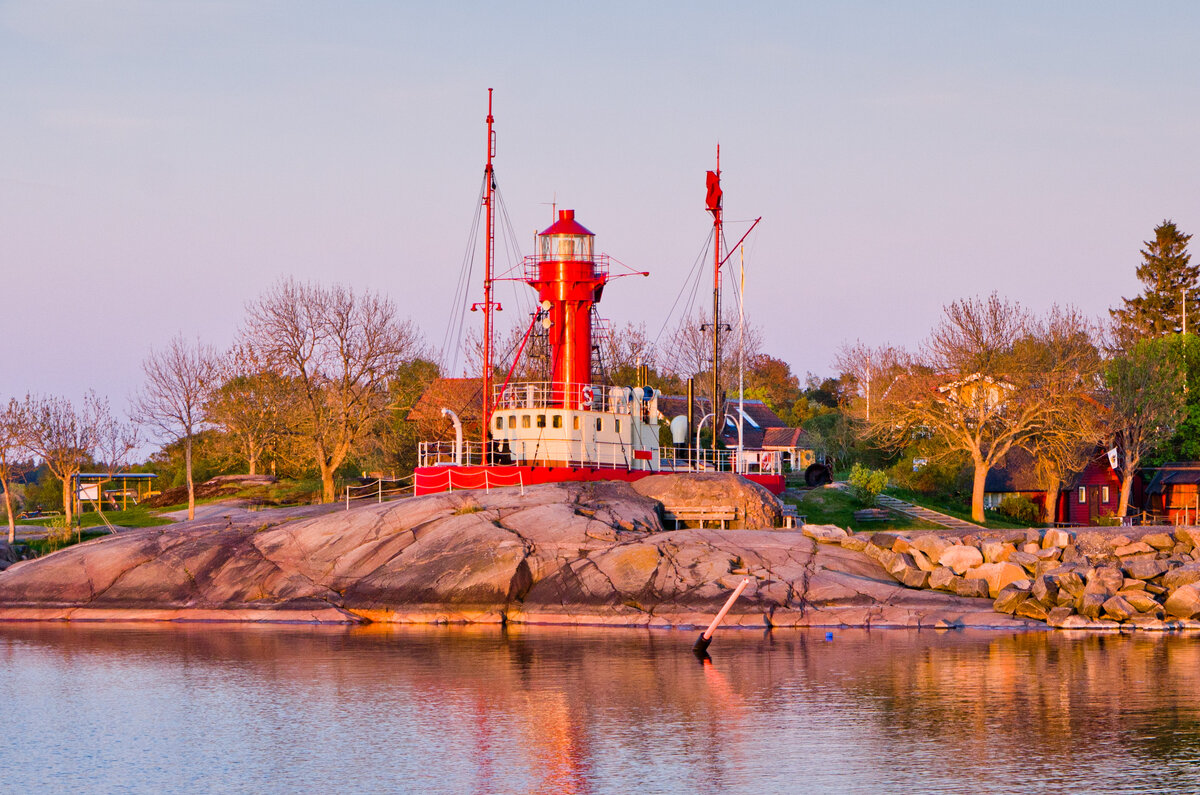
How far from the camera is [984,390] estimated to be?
5825 cm

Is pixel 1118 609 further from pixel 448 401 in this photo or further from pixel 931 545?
pixel 448 401

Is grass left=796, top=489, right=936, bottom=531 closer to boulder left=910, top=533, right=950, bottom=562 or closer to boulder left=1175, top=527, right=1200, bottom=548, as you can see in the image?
boulder left=910, top=533, right=950, bottom=562

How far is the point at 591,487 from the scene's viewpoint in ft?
145

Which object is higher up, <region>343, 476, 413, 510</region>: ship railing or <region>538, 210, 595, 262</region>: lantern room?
<region>538, 210, 595, 262</region>: lantern room

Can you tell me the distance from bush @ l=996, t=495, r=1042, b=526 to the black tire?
9805 mm

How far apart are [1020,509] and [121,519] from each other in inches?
1710

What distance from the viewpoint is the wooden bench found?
44562 mm

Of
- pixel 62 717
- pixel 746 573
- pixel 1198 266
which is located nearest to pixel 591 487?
pixel 746 573

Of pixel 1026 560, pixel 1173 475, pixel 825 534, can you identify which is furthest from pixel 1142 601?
pixel 1173 475

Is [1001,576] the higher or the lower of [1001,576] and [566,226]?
the lower

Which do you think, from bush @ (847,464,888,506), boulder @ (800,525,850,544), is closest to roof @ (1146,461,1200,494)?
bush @ (847,464,888,506)

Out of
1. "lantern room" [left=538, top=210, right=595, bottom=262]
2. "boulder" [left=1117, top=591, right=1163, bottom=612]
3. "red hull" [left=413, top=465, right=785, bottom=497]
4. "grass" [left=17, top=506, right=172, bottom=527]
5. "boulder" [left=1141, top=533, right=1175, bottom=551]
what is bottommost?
"boulder" [left=1117, top=591, right=1163, bottom=612]

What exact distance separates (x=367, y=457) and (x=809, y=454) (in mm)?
28442

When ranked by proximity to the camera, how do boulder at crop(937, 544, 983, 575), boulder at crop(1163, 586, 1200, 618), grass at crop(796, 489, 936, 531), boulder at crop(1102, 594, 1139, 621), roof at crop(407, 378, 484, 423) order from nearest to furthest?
1. boulder at crop(1102, 594, 1139, 621)
2. boulder at crop(1163, 586, 1200, 618)
3. boulder at crop(937, 544, 983, 575)
4. grass at crop(796, 489, 936, 531)
5. roof at crop(407, 378, 484, 423)
